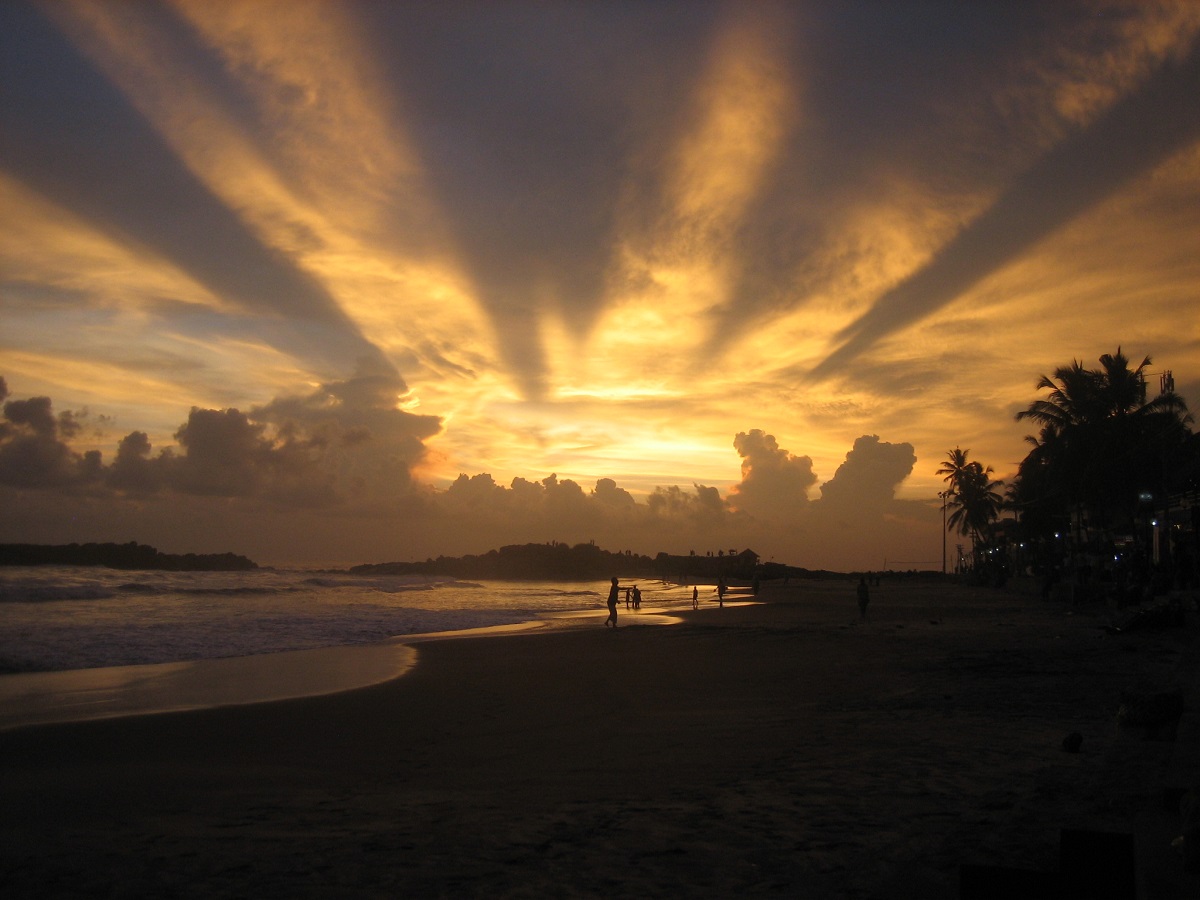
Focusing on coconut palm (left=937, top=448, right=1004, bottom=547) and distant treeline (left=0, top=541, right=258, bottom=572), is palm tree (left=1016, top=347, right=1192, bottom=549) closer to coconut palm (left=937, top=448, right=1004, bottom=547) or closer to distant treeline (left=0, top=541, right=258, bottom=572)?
A: coconut palm (left=937, top=448, right=1004, bottom=547)

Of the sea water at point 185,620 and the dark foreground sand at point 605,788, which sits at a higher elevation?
the dark foreground sand at point 605,788

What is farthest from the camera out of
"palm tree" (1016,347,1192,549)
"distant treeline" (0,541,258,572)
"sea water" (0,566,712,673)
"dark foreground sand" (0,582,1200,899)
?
"distant treeline" (0,541,258,572)

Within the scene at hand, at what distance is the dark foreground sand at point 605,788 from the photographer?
505 cm

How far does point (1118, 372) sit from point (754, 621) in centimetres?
2263

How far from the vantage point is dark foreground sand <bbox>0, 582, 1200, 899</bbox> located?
5055 mm

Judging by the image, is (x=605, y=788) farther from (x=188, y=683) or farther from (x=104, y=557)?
(x=104, y=557)

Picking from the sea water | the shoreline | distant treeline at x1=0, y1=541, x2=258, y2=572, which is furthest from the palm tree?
distant treeline at x1=0, y1=541, x2=258, y2=572

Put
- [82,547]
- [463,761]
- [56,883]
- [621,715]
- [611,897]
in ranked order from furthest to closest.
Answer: [82,547], [621,715], [463,761], [56,883], [611,897]

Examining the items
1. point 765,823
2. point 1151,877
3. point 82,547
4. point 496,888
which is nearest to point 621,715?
point 765,823

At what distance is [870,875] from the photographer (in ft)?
15.9

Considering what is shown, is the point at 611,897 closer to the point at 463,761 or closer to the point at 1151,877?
the point at 1151,877

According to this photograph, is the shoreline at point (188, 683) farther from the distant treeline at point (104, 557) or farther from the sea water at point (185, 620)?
the distant treeline at point (104, 557)

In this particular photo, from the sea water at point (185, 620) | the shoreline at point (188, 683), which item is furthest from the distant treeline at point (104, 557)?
the shoreline at point (188, 683)

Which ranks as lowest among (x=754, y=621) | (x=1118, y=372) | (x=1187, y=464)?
(x=754, y=621)
